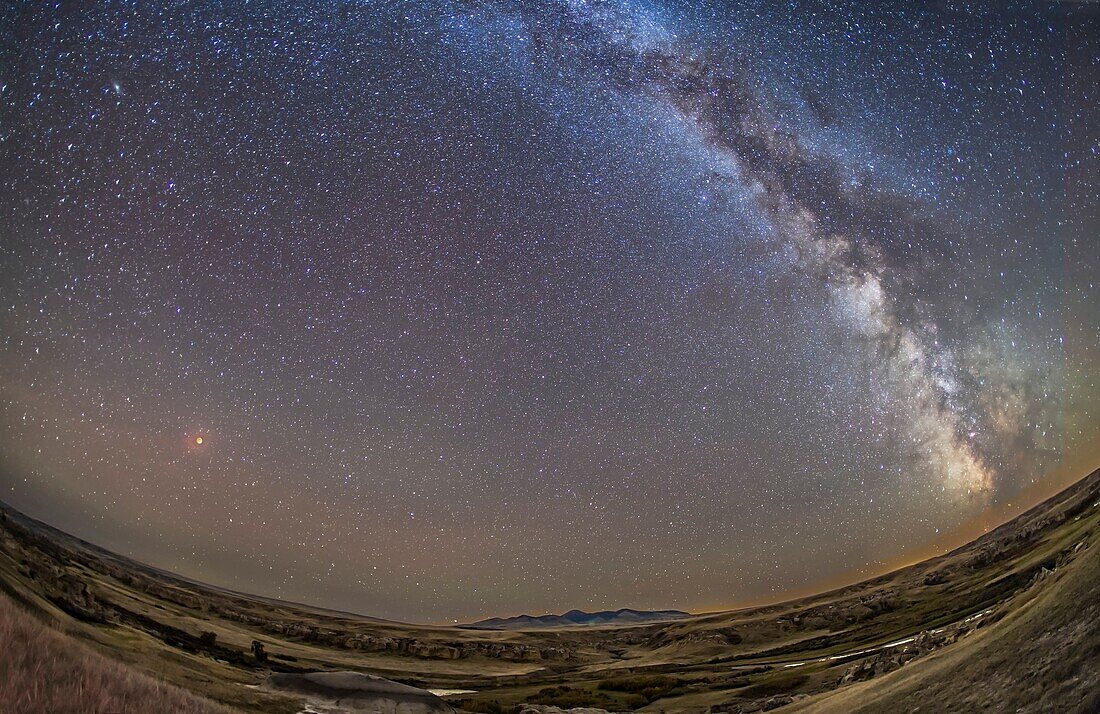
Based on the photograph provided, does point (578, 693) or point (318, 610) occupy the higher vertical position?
point (318, 610)

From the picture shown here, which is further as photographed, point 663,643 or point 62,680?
point 663,643

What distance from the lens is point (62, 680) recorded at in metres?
9.71

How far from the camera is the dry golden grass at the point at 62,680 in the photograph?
9047mm

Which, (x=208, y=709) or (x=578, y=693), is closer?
(x=208, y=709)

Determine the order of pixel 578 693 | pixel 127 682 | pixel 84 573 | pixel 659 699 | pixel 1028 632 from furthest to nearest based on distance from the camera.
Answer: pixel 578 693, pixel 659 699, pixel 84 573, pixel 1028 632, pixel 127 682

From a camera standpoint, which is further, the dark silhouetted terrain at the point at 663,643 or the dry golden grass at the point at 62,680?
the dark silhouetted terrain at the point at 663,643

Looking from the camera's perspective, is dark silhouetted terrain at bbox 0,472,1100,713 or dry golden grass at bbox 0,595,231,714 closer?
dry golden grass at bbox 0,595,231,714

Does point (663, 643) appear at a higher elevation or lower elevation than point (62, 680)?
lower

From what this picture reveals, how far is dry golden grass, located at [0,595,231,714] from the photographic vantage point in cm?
905

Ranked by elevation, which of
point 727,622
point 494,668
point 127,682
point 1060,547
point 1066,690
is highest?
point 1060,547

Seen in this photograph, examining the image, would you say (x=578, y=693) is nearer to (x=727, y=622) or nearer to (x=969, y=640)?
(x=727, y=622)

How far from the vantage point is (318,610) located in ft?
67.0

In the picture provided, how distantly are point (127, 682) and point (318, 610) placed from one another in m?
10.1

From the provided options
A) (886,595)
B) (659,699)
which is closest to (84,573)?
(659,699)
